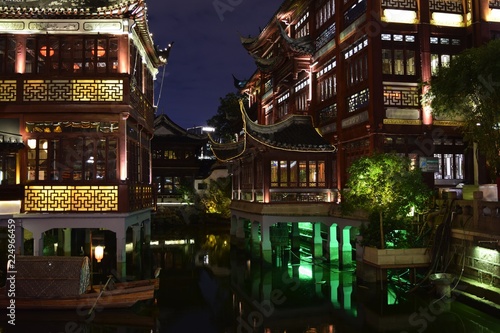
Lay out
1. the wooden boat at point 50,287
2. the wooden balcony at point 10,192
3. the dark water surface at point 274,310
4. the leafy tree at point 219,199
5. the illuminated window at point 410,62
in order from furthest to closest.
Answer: the leafy tree at point 219,199
the illuminated window at point 410,62
the wooden balcony at point 10,192
the wooden boat at point 50,287
the dark water surface at point 274,310

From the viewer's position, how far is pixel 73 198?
54.6ft

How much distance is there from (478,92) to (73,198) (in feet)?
46.6

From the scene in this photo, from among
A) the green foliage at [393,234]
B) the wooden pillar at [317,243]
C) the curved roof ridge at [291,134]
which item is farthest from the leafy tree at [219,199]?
the green foliage at [393,234]

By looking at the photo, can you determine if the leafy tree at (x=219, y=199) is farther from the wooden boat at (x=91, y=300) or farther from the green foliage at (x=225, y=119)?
the wooden boat at (x=91, y=300)

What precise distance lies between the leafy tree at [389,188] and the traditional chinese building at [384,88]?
2696 mm

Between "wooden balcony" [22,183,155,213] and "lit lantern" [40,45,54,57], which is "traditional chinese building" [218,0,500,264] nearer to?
"wooden balcony" [22,183,155,213]

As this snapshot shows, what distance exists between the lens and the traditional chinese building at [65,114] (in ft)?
54.5

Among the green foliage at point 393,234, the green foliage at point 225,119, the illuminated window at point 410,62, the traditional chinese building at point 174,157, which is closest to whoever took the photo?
the green foliage at point 393,234

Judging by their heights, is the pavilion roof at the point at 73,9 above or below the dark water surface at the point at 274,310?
above

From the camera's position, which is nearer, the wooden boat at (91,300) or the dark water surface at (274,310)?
the dark water surface at (274,310)

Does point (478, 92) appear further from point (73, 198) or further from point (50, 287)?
point (50, 287)

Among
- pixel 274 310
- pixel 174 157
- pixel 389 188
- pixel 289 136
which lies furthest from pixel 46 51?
pixel 174 157

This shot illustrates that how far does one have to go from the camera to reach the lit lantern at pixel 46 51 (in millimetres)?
17062

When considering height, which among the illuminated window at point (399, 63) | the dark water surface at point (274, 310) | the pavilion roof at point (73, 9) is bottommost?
the dark water surface at point (274, 310)
